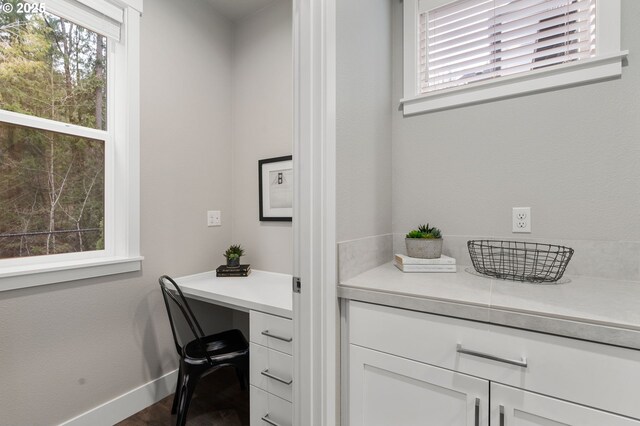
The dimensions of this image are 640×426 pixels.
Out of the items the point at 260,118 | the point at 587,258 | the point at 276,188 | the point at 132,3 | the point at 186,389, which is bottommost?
the point at 186,389

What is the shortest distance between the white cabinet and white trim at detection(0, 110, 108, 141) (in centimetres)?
137

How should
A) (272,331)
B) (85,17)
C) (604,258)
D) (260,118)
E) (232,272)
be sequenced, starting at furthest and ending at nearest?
(260,118), (232,272), (85,17), (272,331), (604,258)

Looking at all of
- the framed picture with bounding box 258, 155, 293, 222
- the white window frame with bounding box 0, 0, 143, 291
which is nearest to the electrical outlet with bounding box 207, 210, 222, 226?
the framed picture with bounding box 258, 155, 293, 222

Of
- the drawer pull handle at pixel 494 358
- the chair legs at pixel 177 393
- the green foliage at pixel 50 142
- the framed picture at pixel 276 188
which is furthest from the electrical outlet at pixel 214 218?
the drawer pull handle at pixel 494 358

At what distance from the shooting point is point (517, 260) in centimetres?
129

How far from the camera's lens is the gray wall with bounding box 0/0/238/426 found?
1.39 m

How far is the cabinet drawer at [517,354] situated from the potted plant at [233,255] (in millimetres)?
1309

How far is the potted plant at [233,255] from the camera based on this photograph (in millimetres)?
2113

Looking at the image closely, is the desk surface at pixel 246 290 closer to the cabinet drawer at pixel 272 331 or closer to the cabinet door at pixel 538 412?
the cabinet drawer at pixel 272 331

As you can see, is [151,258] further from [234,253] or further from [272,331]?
[272,331]

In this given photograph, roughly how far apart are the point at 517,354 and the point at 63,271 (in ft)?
6.34

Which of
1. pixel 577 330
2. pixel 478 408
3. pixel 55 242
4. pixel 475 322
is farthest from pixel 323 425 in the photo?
pixel 55 242

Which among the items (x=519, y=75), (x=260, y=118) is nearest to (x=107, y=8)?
(x=260, y=118)

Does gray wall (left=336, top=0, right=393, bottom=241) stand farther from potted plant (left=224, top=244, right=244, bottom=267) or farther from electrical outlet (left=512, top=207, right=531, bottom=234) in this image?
potted plant (left=224, top=244, right=244, bottom=267)
